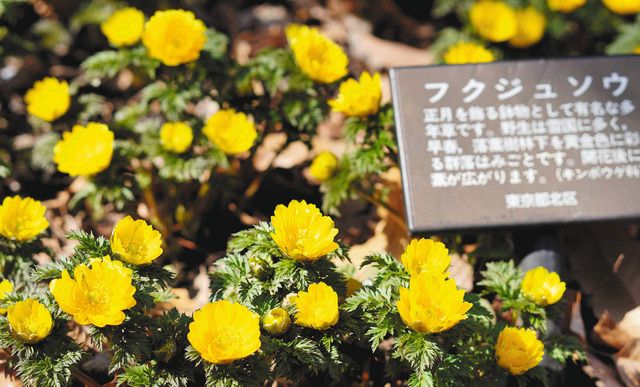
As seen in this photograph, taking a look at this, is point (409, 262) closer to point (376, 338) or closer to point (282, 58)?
point (376, 338)

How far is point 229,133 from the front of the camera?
8.65 ft

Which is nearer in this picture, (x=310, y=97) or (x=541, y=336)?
(x=541, y=336)

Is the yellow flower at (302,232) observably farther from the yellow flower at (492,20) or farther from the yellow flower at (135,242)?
the yellow flower at (492,20)

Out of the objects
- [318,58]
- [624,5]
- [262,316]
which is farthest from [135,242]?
[624,5]

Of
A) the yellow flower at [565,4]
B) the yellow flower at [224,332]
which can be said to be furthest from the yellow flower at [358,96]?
the yellow flower at [565,4]

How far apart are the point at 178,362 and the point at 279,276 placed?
407mm

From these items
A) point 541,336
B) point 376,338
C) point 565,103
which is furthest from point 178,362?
point 565,103

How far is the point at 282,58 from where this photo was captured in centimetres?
280

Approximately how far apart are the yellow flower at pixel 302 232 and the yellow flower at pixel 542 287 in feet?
2.54

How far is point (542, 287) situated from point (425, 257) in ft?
1.66

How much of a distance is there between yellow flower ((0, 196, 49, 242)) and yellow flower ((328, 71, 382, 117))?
1208 mm

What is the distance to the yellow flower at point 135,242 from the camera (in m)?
1.90

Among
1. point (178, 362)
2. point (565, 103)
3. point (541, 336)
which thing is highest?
point (565, 103)

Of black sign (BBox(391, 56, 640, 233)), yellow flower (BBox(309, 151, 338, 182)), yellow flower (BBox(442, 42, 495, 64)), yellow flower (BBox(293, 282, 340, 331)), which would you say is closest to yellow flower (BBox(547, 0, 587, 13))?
yellow flower (BBox(442, 42, 495, 64))
